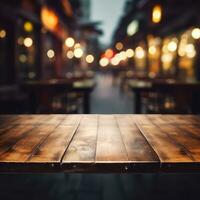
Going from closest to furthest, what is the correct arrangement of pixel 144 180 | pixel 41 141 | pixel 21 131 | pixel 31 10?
1. pixel 41 141
2. pixel 21 131
3. pixel 144 180
4. pixel 31 10

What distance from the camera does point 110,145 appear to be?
7.68ft

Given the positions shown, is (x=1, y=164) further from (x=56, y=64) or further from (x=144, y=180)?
(x=56, y=64)

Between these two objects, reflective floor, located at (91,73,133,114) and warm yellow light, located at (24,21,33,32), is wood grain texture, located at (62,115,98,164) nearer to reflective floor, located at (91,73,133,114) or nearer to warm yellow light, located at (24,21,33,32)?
reflective floor, located at (91,73,133,114)

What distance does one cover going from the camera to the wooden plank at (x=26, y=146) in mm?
2001

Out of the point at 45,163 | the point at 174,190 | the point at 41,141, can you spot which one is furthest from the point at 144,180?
the point at 45,163

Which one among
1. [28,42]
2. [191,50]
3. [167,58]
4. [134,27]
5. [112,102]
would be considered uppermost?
[134,27]

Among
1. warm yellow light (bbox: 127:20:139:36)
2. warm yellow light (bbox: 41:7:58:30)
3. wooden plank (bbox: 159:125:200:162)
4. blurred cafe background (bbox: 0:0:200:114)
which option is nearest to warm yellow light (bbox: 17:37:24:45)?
blurred cafe background (bbox: 0:0:200:114)

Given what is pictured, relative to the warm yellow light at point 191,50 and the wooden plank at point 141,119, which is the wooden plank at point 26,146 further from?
the warm yellow light at point 191,50

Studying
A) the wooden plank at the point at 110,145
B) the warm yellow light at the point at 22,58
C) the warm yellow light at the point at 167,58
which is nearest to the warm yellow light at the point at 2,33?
the warm yellow light at the point at 22,58

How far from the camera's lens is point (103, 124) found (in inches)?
128

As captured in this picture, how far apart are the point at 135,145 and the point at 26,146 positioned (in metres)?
0.80

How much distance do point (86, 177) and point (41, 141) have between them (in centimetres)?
217

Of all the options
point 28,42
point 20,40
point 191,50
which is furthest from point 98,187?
point 191,50

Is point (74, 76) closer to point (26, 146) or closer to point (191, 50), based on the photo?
point (191, 50)
